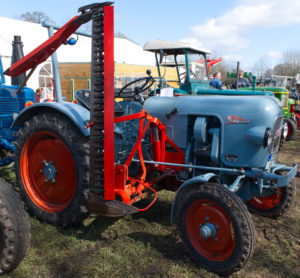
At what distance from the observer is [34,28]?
1557cm

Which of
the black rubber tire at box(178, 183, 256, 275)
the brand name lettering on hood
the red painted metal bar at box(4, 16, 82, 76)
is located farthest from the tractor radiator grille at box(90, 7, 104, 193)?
the brand name lettering on hood

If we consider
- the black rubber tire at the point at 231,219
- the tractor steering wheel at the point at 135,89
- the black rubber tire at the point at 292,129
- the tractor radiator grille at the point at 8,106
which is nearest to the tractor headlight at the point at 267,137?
the black rubber tire at the point at 231,219

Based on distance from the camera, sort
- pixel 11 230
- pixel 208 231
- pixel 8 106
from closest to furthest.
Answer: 1. pixel 11 230
2. pixel 208 231
3. pixel 8 106

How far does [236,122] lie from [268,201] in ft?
3.99

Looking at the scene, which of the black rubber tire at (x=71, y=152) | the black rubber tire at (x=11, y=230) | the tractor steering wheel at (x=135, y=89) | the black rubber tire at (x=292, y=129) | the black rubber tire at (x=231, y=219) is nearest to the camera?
the black rubber tire at (x=11, y=230)

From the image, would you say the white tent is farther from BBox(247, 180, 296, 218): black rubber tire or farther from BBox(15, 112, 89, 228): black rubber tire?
BBox(247, 180, 296, 218): black rubber tire

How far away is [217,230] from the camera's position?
2.43 metres

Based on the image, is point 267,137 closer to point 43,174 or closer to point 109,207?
point 109,207

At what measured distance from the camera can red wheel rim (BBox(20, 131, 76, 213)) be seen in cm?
312

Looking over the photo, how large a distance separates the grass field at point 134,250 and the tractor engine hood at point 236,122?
84 cm

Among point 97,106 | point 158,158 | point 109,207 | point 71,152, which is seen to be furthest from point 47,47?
point 109,207

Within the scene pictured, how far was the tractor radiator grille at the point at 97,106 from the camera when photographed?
2.50 meters

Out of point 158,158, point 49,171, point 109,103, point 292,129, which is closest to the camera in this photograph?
point 109,103

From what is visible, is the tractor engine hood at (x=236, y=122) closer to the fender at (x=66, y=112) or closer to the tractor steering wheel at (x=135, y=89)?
the tractor steering wheel at (x=135, y=89)
